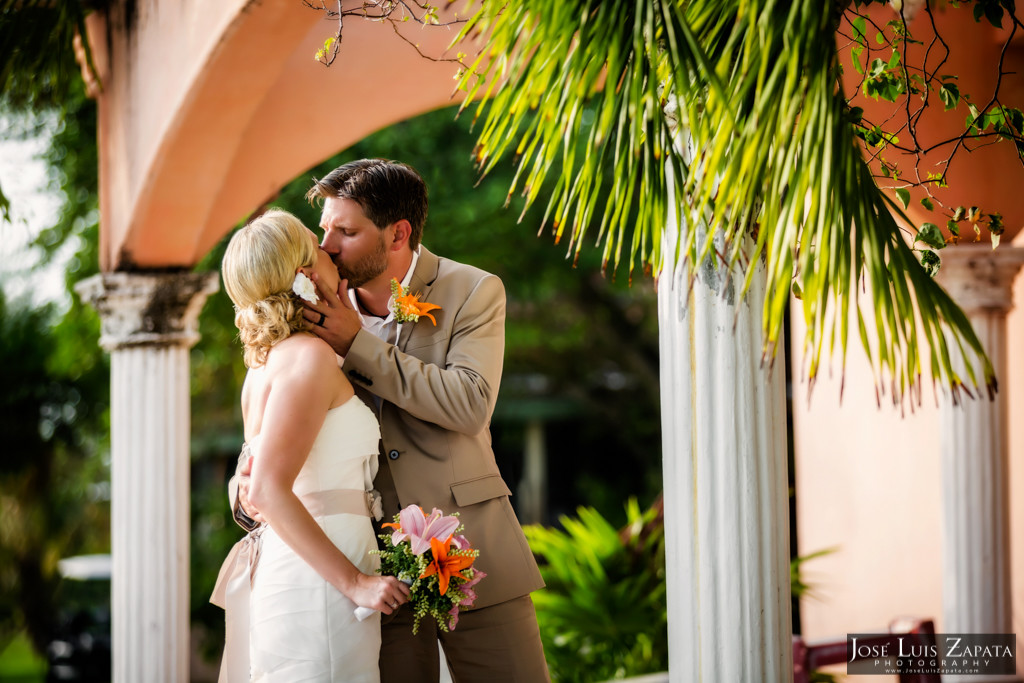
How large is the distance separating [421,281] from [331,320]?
38cm

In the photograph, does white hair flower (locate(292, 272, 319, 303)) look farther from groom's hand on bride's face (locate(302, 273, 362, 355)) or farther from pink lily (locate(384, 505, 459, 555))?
pink lily (locate(384, 505, 459, 555))

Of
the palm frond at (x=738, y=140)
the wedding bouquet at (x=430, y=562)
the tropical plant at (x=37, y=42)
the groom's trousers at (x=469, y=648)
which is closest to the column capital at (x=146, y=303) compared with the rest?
the tropical plant at (x=37, y=42)

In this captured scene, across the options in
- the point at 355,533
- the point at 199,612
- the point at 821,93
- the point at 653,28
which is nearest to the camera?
the point at 821,93

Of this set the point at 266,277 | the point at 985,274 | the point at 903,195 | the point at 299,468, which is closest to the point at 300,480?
the point at 299,468

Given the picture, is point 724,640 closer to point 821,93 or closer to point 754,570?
point 754,570

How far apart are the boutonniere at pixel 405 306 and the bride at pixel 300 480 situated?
A: 0.67 ft

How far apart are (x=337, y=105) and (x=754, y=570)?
3242 millimetres

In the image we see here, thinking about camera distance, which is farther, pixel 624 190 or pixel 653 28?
pixel 624 190

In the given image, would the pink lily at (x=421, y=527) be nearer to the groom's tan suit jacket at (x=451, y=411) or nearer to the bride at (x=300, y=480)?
the bride at (x=300, y=480)

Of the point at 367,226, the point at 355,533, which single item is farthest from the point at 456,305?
the point at 355,533

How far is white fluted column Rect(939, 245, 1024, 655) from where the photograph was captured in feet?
13.5

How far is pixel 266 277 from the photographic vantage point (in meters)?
2.31

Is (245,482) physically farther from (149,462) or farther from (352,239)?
(149,462)

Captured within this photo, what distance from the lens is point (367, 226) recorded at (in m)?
Result: 2.56
